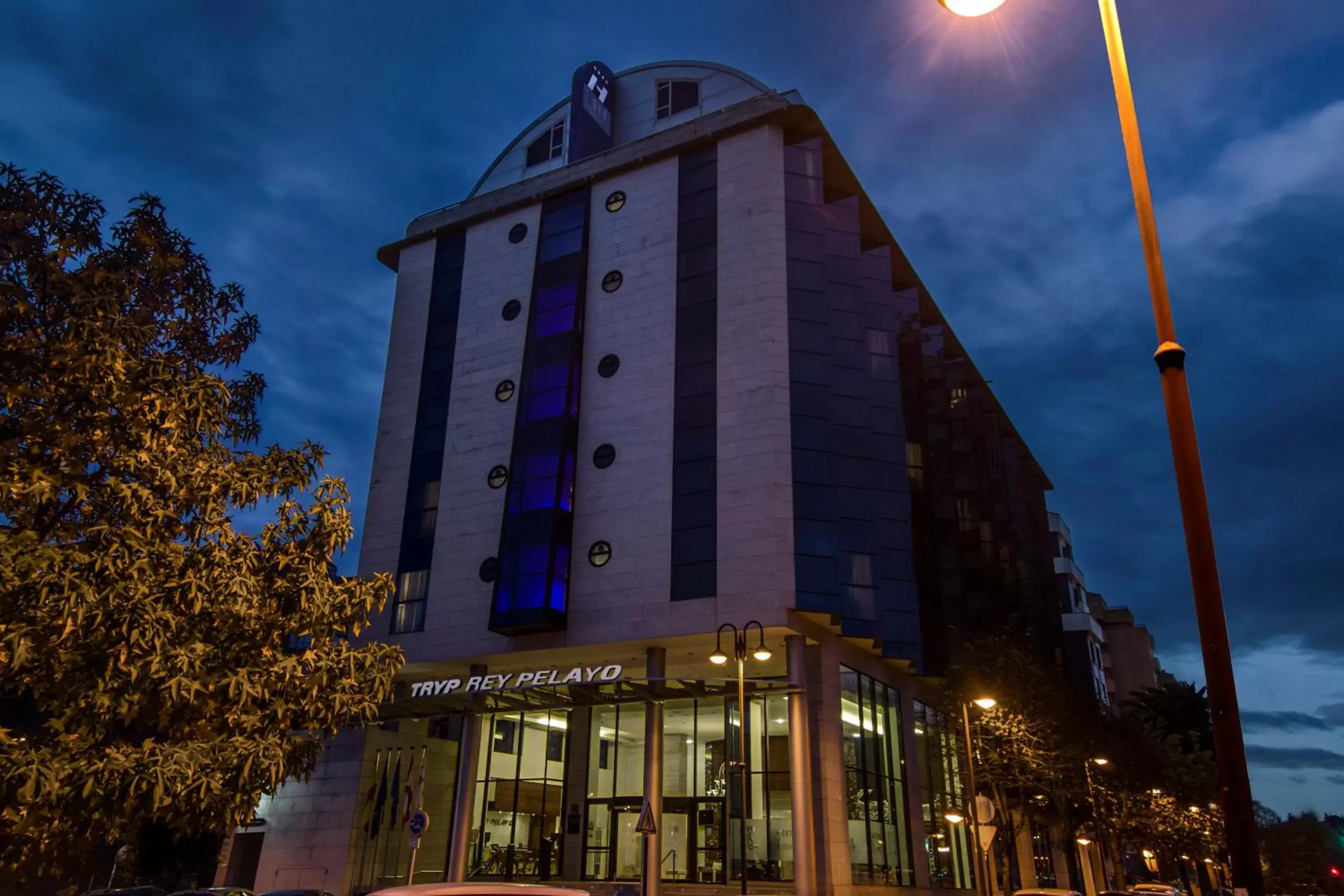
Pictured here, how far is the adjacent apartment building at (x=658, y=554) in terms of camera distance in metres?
36.8

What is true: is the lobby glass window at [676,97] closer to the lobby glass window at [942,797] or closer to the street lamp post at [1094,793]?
the lobby glass window at [942,797]

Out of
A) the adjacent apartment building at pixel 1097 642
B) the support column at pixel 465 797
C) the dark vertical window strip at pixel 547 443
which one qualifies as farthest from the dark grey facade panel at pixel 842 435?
the adjacent apartment building at pixel 1097 642

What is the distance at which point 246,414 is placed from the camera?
1574cm

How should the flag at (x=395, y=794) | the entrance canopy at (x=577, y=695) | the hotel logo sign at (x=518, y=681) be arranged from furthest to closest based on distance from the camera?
the flag at (x=395, y=794), the hotel logo sign at (x=518, y=681), the entrance canopy at (x=577, y=695)

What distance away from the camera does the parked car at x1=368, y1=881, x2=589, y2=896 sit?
8883mm

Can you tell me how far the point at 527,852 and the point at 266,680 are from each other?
3285cm

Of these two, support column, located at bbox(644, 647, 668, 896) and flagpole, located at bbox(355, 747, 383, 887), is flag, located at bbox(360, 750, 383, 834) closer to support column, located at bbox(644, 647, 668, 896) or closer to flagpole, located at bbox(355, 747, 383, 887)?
flagpole, located at bbox(355, 747, 383, 887)

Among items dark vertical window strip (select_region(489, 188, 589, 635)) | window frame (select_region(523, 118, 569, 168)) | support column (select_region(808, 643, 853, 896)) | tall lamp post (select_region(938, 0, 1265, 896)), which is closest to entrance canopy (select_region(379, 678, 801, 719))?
support column (select_region(808, 643, 853, 896))

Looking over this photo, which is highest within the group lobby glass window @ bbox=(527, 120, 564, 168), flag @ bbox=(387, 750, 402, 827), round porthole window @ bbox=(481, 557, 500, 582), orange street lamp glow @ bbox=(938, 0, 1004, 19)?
lobby glass window @ bbox=(527, 120, 564, 168)

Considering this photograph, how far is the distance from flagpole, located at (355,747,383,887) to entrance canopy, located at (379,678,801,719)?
2.58 meters

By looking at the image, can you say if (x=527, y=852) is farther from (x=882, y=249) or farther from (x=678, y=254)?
(x=882, y=249)

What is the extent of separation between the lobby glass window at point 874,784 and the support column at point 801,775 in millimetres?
2815

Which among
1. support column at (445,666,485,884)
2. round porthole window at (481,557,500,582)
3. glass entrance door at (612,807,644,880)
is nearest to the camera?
support column at (445,666,485,884)

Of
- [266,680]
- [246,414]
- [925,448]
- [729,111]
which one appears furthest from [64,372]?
[925,448]
